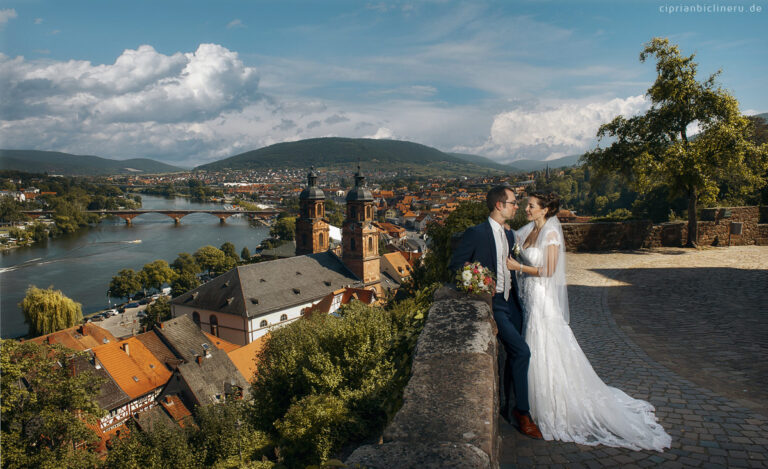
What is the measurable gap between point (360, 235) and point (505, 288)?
104ft

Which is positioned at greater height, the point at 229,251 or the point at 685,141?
the point at 685,141

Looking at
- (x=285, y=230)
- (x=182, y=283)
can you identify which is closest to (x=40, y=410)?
(x=182, y=283)

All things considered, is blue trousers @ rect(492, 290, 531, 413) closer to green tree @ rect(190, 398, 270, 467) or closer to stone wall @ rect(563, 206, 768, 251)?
green tree @ rect(190, 398, 270, 467)

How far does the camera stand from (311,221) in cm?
3838

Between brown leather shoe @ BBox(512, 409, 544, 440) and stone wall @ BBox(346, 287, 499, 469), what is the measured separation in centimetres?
69

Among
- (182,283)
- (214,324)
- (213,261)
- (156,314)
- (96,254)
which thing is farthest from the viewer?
(96,254)

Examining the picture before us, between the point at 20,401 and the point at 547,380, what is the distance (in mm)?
12832

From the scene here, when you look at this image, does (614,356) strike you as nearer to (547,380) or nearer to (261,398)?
(547,380)

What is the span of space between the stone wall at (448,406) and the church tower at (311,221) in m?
35.5

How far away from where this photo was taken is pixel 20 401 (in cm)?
1051

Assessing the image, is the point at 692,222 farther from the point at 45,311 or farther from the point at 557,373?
the point at 45,311

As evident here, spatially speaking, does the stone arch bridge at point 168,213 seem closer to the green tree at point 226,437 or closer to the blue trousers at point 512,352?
the green tree at point 226,437

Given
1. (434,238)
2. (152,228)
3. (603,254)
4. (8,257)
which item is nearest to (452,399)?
(434,238)

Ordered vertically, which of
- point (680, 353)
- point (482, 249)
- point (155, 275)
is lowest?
point (155, 275)
